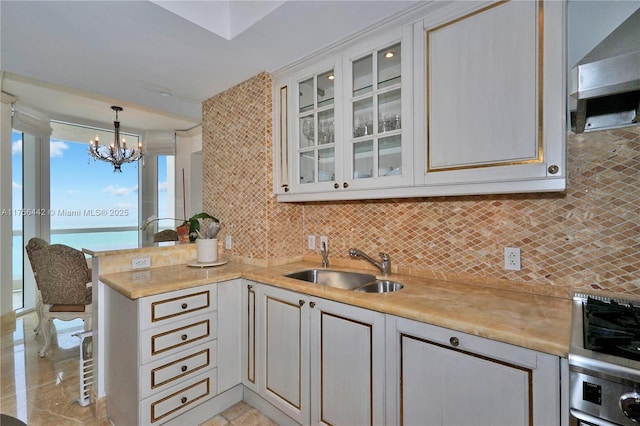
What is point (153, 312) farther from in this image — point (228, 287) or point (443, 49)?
point (443, 49)

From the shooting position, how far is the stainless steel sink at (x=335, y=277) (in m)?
1.98

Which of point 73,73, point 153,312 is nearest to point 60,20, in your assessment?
point 73,73

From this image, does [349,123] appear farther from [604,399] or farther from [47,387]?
[47,387]

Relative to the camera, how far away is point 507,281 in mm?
1514

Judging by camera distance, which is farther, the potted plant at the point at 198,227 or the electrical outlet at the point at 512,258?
the potted plant at the point at 198,227

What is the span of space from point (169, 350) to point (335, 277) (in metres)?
1.09

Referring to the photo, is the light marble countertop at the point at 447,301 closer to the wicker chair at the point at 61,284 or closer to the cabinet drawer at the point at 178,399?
the cabinet drawer at the point at 178,399

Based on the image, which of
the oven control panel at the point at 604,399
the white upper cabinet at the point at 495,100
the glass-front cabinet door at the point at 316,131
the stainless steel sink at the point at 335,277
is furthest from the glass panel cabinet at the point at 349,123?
the oven control panel at the point at 604,399

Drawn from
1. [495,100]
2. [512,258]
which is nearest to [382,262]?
[512,258]

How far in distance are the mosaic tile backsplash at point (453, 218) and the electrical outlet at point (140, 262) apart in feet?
2.06

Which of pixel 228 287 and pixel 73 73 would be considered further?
pixel 73 73

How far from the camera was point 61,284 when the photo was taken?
102 inches

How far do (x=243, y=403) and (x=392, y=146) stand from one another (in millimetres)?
1916

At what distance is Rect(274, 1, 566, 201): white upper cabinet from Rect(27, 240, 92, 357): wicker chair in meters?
2.11
